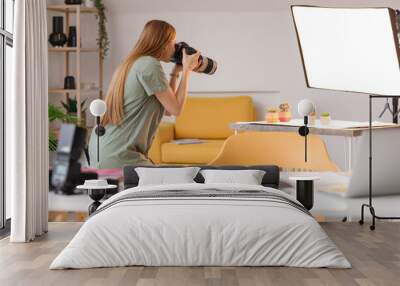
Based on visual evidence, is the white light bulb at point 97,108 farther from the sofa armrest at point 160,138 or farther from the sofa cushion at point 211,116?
the sofa cushion at point 211,116

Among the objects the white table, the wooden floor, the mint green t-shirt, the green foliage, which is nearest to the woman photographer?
the mint green t-shirt

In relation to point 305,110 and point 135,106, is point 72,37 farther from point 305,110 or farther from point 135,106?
point 305,110

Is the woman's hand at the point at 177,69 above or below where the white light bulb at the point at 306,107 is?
above

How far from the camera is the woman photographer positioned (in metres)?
4.84

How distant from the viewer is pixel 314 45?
420cm

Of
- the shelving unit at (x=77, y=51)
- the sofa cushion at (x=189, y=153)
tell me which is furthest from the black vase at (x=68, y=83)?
the sofa cushion at (x=189, y=153)

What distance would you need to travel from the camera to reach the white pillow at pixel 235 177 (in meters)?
4.75

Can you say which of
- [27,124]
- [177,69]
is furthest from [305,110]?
[27,124]

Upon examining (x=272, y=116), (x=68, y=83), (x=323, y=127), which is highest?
(x=68, y=83)

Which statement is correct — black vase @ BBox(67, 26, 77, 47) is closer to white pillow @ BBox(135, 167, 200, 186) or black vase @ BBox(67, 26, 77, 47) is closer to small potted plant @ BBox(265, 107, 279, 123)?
small potted plant @ BBox(265, 107, 279, 123)

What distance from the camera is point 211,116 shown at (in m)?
6.51

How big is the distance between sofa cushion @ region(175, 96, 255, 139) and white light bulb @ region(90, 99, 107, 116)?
119cm

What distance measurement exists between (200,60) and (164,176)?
168 centimetres

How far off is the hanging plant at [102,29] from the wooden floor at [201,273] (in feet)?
10.9
